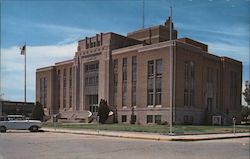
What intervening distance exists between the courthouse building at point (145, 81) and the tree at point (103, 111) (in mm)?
2308

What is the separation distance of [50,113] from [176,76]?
109 ft

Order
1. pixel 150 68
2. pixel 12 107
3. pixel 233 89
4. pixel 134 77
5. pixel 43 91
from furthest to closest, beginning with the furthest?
pixel 43 91, pixel 233 89, pixel 134 77, pixel 150 68, pixel 12 107

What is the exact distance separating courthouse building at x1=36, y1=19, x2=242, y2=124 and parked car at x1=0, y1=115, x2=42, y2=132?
23.3 m

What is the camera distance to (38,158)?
1386 centimetres

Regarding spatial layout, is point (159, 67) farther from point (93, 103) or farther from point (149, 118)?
point (93, 103)

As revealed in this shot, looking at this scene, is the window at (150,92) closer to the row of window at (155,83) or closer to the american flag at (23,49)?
the row of window at (155,83)

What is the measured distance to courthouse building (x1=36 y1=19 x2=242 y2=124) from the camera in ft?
185

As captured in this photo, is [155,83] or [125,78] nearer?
[155,83]

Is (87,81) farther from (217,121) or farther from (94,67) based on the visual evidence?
(217,121)

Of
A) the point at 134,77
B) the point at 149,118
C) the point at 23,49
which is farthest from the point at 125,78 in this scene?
the point at 23,49

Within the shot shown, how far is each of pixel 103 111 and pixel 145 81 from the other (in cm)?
811

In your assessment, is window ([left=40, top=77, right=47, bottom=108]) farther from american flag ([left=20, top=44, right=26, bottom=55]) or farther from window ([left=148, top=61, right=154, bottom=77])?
american flag ([left=20, top=44, right=26, bottom=55])

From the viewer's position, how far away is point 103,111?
61344 millimetres

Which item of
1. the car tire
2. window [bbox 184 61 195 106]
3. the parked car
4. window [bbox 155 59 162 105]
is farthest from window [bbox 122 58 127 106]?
the car tire
